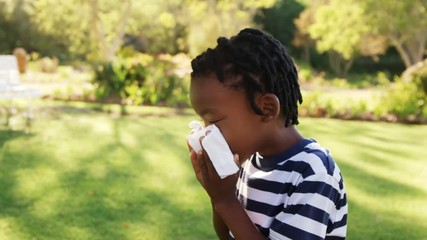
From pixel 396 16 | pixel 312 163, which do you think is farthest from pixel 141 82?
pixel 312 163

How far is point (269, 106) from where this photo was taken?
1515 millimetres

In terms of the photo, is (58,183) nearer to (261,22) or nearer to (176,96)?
(176,96)

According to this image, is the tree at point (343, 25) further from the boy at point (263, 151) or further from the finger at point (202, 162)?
the finger at point (202, 162)

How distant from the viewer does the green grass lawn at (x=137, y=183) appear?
13.3 feet

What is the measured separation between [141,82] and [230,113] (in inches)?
451

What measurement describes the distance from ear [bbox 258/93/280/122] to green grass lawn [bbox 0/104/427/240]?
249cm

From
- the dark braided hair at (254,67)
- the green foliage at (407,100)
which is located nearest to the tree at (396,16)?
the green foliage at (407,100)

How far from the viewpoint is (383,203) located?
15.8 feet

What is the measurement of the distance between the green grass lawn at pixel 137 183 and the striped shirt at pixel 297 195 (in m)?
2.36

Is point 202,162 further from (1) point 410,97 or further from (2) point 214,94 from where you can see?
(1) point 410,97

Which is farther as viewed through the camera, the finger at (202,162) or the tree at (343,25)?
the tree at (343,25)

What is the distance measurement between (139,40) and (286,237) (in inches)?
1219

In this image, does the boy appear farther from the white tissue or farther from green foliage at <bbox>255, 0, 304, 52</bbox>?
green foliage at <bbox>255, 0, 304, 52</bbox>

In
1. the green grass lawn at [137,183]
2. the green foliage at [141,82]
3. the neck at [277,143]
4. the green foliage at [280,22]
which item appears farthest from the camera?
the green foliage at [280,22]
